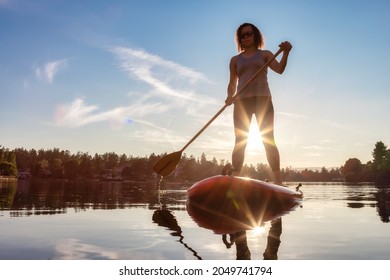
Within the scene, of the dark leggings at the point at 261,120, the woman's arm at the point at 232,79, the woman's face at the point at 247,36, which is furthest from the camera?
the woman's arm at the point at 232,79

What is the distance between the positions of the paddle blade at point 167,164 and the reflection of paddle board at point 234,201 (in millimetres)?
1398

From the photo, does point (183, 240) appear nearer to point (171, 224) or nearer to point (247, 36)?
point (171, 224)

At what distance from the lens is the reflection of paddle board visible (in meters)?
4.04

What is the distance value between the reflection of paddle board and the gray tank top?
1729 millimetres

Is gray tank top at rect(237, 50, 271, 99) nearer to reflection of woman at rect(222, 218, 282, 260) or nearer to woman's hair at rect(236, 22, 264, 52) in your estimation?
woman's hair at rect(236, 22, 264, 52)

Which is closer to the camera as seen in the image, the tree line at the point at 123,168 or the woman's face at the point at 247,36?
the woman's face at the point at 247,36

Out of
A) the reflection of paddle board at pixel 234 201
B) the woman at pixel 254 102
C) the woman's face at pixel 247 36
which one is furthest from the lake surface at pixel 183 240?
the woman's face at pixel 247 36

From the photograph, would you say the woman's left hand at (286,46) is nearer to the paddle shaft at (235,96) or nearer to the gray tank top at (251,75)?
the paddle shaft at (235,96)

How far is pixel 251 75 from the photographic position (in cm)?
614

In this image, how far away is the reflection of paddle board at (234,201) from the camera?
4.04m
